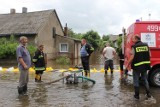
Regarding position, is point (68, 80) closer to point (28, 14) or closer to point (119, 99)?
point (119, 99)

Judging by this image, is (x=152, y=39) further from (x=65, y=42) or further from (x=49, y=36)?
(x=65, y=42)

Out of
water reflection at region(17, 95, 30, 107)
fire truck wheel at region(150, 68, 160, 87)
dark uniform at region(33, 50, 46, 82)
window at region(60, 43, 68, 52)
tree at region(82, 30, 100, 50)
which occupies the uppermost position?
tree at region(82, 30, 100, 50)

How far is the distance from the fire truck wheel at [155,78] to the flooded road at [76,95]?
0.26 m

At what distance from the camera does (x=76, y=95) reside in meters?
10.0

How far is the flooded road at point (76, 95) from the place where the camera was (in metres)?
8.64

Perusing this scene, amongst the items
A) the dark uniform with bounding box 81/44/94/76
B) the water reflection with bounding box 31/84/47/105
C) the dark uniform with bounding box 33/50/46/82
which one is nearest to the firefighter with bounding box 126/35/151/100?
the water reflection with bounding box 31/84/47/105

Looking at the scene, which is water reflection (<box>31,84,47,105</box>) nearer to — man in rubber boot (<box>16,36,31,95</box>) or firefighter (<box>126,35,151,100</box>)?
man in rubber boot (<box>16,36,31,95</box>)

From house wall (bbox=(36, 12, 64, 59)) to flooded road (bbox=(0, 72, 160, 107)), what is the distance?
23.5 m

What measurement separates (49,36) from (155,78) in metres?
28.3

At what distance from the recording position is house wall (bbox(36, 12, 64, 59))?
3642 cm

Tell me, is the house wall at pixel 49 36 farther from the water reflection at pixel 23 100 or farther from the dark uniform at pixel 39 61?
the water reflection at pixel 23 100

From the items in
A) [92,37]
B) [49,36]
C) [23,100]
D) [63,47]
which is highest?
[92,37]

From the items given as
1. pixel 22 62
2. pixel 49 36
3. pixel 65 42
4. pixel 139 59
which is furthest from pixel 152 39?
pixel 65 42

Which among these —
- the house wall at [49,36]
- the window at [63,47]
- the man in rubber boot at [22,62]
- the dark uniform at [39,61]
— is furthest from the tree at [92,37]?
the man in rubber boot at [22,62]
